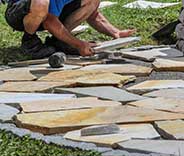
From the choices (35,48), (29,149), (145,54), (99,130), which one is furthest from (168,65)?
(29,149)

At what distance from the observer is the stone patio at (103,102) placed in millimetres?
3584

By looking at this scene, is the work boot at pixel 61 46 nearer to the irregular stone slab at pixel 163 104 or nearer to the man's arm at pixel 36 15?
the man's arm at pixel 36 15

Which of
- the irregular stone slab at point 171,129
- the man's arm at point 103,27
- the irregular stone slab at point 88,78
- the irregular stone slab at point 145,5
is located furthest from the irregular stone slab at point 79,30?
the irregular stone slab at point 171,129

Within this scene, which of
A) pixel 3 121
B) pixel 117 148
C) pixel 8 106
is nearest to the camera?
pixel 117 148

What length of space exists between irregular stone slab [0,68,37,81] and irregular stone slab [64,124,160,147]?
154 cm

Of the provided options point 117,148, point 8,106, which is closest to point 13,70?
point 8,106

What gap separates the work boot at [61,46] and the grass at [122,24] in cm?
29

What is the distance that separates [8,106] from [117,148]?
3.52ft

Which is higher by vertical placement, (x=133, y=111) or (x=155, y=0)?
(x=133, y=111)

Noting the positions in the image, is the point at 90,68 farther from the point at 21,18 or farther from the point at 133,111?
the point at 133,111

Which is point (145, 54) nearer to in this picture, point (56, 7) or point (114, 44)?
point (114, 44)

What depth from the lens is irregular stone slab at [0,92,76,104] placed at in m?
4.47

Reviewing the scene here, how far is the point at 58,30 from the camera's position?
5.97 metres

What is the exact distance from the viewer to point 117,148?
3.46 m
